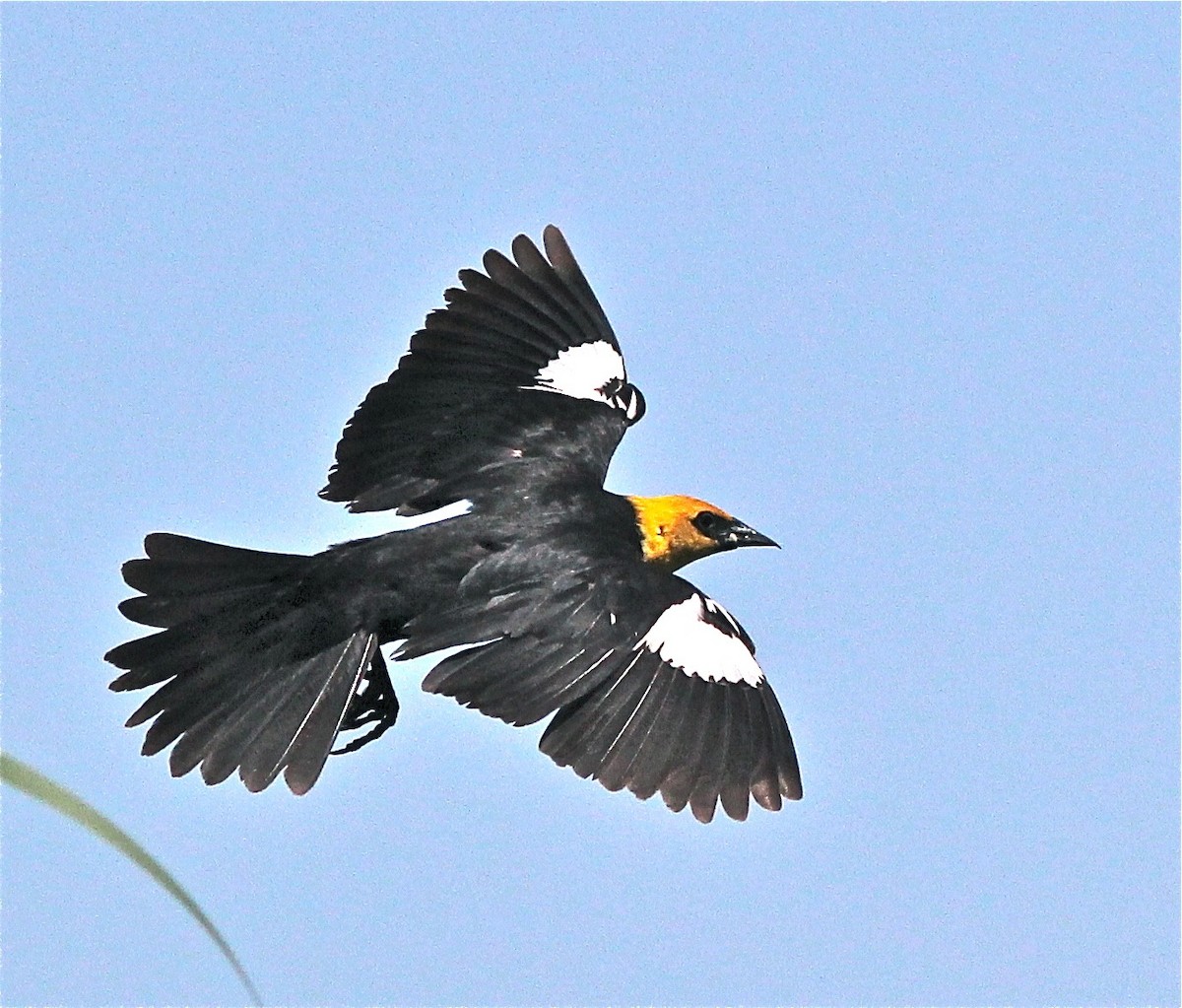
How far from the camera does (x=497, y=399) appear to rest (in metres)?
6.23

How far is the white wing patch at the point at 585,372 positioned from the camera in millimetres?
6496

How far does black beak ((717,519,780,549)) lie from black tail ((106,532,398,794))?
170 cm

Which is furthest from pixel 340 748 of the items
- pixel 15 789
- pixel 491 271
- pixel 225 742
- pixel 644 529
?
pixel 15 789

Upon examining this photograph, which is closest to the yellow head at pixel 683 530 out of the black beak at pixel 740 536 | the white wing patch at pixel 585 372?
the black beak at pixel 740 536

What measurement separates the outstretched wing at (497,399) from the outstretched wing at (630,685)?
28.6 inches

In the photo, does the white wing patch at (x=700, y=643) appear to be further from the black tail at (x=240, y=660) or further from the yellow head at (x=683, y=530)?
the black tail at (x=240, y=660)

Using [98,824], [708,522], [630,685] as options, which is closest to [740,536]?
[708,522]

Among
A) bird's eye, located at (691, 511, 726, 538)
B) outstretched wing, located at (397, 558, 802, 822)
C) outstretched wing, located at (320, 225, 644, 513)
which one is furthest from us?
bird's eye, located at (691, 511, 726, 538)

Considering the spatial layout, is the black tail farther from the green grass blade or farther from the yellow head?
the green grass blade

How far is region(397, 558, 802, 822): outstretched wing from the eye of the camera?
5.20 metres

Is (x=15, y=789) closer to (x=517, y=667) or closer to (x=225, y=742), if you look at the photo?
(x=517, y=667)

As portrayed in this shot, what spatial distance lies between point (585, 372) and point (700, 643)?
1.56 m

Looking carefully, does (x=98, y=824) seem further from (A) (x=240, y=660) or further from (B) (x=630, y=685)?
(A) (x=240, y=660)

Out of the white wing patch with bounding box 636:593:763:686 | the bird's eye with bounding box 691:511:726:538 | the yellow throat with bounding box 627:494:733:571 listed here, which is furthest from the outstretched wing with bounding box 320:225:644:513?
the white wing patch with bounding box 636:593:763:686
